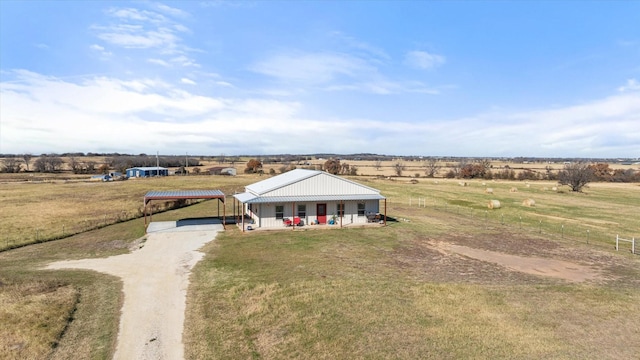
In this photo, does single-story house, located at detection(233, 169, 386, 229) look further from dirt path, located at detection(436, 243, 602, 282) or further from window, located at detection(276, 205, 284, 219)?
dirt path, located at detection(436, 243, 602, 282)

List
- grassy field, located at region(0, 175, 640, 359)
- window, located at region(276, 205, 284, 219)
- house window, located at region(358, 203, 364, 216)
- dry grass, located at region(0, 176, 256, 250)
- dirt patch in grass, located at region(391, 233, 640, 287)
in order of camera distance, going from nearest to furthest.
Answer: grassy field, located at region(0, 175, 640, 359)
dirt patch in grass, located at region(391, 233, 640, 287)
dry grass, located at region(0, 176, 256, 250)
window, located at region(276, 205, 284, 219)
house window, located at region(358, 203, 364, 216)

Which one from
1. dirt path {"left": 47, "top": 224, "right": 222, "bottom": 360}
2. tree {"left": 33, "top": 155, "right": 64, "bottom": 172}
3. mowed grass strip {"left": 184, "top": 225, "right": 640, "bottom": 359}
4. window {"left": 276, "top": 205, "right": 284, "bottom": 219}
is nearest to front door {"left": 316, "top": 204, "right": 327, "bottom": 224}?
window {"left": 276, "top": 205, "right": 284, "bottom": 219}

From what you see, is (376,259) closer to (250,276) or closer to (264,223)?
(250,276)

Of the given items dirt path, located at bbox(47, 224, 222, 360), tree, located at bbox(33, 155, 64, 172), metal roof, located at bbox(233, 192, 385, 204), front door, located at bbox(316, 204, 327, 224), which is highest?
tree, located at bbox(33, 155, 64, 172)

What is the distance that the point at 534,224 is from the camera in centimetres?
3653

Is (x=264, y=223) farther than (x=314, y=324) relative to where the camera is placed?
Yes

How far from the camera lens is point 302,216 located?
110ft

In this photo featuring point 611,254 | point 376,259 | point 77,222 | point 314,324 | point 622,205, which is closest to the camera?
point 314,324

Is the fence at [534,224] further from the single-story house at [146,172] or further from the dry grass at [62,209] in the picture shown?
the single-story house at [146,172]

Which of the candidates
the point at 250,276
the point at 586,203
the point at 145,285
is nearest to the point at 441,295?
the point at 250,276

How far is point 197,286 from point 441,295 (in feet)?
36.7

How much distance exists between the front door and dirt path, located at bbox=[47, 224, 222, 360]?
9.17 meters

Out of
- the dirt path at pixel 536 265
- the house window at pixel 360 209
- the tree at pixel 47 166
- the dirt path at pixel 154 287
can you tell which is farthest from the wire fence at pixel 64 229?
the tree at pixel 47 166

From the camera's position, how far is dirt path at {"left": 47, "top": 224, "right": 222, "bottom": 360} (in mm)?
12445
